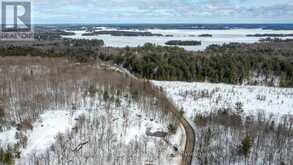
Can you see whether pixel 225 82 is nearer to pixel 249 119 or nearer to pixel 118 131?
pixel 249 119

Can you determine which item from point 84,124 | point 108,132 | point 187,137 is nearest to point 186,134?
point 187,137

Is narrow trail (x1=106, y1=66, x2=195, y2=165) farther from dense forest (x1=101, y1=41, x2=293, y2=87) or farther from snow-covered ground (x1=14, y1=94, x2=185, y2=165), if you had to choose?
dense forest (x1=101, y1=41, x2=293, y2=87)

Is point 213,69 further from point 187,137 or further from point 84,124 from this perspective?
point 84,124

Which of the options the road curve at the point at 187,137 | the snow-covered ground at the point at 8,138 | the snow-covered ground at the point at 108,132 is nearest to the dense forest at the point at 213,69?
the road curve at the point at 187,137

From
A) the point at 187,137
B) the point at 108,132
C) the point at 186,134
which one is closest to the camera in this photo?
the point at 108,132

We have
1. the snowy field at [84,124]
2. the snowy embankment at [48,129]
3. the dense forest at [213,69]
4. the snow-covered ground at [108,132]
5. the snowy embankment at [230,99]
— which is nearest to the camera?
the snowy field at [84,124]

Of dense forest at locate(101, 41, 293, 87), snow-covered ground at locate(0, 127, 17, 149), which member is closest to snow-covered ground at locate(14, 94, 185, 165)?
snow-covered ground at locate(0, 127, 17, 149)

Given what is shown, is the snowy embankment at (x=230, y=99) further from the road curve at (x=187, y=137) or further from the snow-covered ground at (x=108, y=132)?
the snow-covered ground at (x=108, y=132)

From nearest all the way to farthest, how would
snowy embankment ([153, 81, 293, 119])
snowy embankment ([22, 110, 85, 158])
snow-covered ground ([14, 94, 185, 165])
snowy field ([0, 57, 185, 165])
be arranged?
snowy field ([0, 57, 185, 165])
snow-covered ground ([14, 94, 185, 165])
snowy embankment ([22, 110, 85, 158])
snowy embankment ([153, 81, 293, 119])
